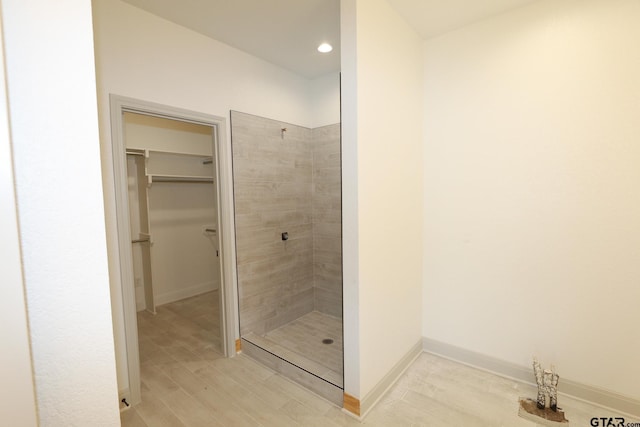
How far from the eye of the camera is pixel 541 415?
1903 mm

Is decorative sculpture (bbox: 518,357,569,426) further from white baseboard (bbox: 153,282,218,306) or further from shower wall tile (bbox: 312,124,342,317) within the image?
white baseboard (bbox: 153,282,218,306)

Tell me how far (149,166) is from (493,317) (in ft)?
14.1

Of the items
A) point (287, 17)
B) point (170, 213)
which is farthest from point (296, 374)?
point (170, 213)

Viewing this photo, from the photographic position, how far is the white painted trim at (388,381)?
1987 millimetres

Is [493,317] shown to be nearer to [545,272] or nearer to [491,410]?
[545,272]

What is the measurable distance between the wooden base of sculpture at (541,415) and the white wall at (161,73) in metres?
2.80

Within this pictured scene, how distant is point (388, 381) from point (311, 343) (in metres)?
0.85

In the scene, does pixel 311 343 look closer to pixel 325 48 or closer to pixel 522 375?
pixel 522 375

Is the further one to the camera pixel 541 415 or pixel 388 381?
pixel 388 381

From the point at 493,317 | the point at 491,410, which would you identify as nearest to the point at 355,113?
the point at 493,317

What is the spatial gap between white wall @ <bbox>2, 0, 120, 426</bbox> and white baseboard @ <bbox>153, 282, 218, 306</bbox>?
368cm

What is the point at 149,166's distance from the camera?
388cm

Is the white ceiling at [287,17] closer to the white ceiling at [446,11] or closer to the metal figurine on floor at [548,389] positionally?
Result: the white ceiling at [446,11]

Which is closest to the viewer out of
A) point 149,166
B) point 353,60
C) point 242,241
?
point 353,60
